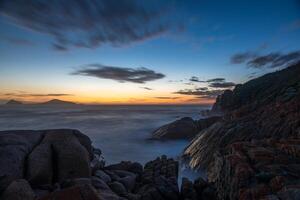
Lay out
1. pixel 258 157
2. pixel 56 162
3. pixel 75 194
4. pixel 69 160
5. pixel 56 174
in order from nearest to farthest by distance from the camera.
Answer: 1. pixel 75 194
2. pixel 258 157
3. pixel 56 174
4. pixel 56 162
5. pixel 69 160

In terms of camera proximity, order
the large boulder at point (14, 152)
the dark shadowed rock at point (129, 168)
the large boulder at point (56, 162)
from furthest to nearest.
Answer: the dark shadowed rock at point (129, 168)
the large boulder at point (56, 162)
the large boulder at point (14, 152)

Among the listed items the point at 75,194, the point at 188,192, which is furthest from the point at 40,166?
the point at 188,192

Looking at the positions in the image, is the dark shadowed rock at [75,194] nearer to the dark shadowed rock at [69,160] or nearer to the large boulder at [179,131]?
the dark shadowed rock at [69,160]

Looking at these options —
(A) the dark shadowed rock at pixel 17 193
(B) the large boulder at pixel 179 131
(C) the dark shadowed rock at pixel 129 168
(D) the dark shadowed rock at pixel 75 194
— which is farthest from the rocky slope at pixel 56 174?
(B) the large boulder at pixel 179 131

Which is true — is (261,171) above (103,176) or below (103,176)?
above

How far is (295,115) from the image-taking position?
12.8 meters

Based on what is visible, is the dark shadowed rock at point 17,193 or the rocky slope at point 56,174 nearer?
the dark shadowed rock at point 17,193

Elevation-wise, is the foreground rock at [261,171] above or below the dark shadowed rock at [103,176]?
above

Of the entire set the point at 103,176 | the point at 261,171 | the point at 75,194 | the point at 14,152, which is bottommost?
the point at 103,176

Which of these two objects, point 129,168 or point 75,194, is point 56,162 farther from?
point 75,194

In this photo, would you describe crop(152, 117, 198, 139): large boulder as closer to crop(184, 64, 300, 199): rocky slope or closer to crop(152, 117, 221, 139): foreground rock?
crop(152, 117, 221, 139): foreground rock

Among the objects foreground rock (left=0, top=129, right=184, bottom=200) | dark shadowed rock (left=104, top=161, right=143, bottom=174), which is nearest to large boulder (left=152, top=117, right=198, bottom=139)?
→ dark shadowed rock (left=104, top=161, right=143, bottom=174)

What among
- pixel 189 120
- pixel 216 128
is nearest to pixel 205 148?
pixel 216 128

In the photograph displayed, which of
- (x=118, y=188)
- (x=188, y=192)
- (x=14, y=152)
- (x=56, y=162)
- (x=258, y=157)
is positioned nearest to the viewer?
(x=258, y=157)
